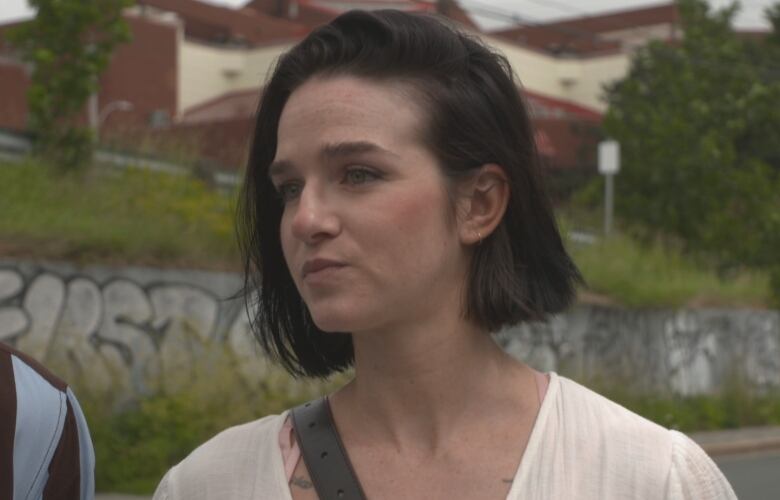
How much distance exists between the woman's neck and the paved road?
1099cm

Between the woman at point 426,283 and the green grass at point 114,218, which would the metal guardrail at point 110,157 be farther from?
the woman at point 426,283

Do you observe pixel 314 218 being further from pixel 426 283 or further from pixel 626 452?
pixel 626 452

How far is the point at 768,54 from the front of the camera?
51.0m

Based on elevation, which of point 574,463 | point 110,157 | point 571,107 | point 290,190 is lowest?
point 571,107

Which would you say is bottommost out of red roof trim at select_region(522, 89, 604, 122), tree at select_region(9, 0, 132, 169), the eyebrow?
red roof trim at select_region(522, 89, 604, 122)

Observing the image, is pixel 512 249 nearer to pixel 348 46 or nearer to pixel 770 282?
pixel 348 46

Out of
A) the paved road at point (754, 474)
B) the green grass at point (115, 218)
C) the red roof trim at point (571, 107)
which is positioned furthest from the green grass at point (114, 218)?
the red roof trim at point (571, 107)

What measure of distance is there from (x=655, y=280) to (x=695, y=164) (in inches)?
220

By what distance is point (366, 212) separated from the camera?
2258 millimetres

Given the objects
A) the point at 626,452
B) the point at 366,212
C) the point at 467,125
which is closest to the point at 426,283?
the point at 366,212

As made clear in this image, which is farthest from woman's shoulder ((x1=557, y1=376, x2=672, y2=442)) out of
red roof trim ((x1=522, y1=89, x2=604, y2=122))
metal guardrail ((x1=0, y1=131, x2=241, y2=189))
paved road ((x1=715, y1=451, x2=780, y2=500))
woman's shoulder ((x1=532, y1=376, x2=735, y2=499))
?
red roof trim ((x1=522, y1=89, x2=604, y2=122))

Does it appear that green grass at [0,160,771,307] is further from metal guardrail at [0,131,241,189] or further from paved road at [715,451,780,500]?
paved road at [715,451,780,500]

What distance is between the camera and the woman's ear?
7.76ft

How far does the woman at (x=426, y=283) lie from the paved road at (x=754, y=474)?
10989 millimetres
